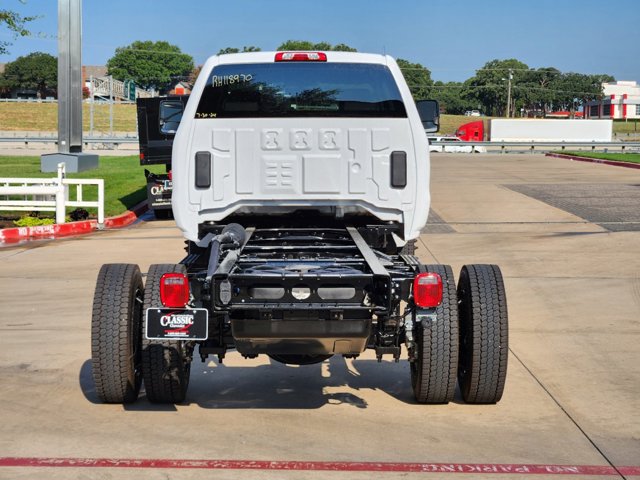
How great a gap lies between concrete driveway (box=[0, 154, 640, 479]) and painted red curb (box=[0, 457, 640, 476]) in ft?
0.04

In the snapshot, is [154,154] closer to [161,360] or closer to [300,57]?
[300,57]

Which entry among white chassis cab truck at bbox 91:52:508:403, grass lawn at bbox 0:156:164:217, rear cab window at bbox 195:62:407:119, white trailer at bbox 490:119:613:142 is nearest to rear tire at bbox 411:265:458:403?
white chassis cab truck at bbox 91:52:508:403

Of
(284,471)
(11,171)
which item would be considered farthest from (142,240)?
(11,171)

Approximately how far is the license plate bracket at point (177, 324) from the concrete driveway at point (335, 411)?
2.03ft

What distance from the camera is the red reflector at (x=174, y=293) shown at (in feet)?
21.1

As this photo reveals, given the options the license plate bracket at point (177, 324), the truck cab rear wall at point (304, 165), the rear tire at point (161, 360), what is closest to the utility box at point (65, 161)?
the truck cab rear wall at point (304, 165)

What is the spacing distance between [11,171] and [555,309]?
25.1 meters

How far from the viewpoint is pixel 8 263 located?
48.5 ft

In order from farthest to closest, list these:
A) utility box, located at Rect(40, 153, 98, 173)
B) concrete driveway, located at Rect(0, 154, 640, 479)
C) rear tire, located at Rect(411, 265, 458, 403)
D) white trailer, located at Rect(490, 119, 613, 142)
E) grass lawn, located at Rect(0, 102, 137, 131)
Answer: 1. grass lawn, located at Rect(0, 102, 137, 131)
2. white trailer, located at Rect(490, 119, 613, 142)
3. utility box, located at Rect(40, 153, 98, 173)
4. rear tire, located at Rect(411, 265, 458, 403)
5. concrete driveway, located at Rect(0, 154, 640, 479)

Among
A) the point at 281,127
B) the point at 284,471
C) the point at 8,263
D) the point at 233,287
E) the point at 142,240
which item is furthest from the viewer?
the point at 142,240

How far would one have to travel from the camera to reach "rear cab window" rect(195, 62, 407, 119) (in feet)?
26.2

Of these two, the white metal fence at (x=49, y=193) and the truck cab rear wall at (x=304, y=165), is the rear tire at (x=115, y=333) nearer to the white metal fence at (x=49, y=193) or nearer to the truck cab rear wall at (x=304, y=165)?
the truck cab rear wall at (x=304, y=165)

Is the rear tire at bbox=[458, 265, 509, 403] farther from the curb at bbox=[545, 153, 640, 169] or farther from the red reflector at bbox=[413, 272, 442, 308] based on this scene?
the curb at bbox=[545, 153, 640, 169]

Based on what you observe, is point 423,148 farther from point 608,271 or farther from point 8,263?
point 8,263
